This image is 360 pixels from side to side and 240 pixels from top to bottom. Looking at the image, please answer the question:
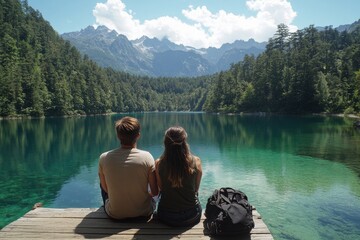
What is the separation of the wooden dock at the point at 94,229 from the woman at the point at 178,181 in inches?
8.8

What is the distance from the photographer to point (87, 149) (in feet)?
130

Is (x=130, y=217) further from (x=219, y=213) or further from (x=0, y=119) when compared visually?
(x=0, y=119)

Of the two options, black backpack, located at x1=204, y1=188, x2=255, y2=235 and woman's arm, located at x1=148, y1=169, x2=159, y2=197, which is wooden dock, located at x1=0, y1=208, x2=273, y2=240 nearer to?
black backpack, located at x1=204, y1=188, x2=255, y2=235

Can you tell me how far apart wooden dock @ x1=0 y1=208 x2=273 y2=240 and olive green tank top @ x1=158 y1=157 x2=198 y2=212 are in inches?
16.3

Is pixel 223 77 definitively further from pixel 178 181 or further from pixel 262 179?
pixel 178 181

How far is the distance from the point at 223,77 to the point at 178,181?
141689mm

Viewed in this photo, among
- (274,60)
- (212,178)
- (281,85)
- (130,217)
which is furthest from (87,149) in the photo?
(274,60)

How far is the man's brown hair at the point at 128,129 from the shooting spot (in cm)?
648

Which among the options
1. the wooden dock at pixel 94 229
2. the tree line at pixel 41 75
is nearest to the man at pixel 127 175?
the wooden dock at pixel 94 229

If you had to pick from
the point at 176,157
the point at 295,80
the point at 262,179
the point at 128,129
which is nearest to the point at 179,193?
the point at 176,157

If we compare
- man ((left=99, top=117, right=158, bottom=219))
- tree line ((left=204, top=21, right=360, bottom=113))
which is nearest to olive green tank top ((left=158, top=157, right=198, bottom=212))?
man ((left=99, top=117, right=158, bottom=219))

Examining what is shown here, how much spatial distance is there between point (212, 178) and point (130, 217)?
1697 cm

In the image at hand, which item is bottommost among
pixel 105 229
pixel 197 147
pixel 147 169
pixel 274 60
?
pixel 197 147

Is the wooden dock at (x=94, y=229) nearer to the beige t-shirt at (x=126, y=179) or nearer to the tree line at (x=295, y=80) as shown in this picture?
the beige t-shirt at (x=126, y=179)
